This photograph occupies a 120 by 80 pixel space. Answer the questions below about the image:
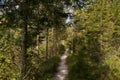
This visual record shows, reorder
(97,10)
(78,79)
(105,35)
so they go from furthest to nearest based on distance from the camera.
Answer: (97,10)
(105,35)
(78,79)

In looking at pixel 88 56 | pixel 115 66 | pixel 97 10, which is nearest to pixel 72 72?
pixel 88 56

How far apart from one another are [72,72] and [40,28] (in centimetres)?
749

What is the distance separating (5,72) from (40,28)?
2609 millimetres

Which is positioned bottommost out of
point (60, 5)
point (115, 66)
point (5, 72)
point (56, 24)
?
point (115, 66)

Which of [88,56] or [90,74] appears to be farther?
[88,56]

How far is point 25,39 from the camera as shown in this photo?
36.6 feet

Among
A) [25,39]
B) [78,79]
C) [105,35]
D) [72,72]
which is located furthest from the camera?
[105,35]

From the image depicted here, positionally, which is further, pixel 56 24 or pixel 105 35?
pixel 105 35

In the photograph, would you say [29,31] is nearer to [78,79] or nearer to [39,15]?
[39,15]

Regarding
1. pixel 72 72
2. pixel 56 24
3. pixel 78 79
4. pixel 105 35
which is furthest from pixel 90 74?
pixel 105 35

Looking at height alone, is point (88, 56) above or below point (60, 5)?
below

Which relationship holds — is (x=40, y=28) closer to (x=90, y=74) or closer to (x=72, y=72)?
(x=90, y=74)

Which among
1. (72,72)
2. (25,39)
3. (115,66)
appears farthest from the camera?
(115,66)

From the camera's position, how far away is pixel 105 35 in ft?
95.3
